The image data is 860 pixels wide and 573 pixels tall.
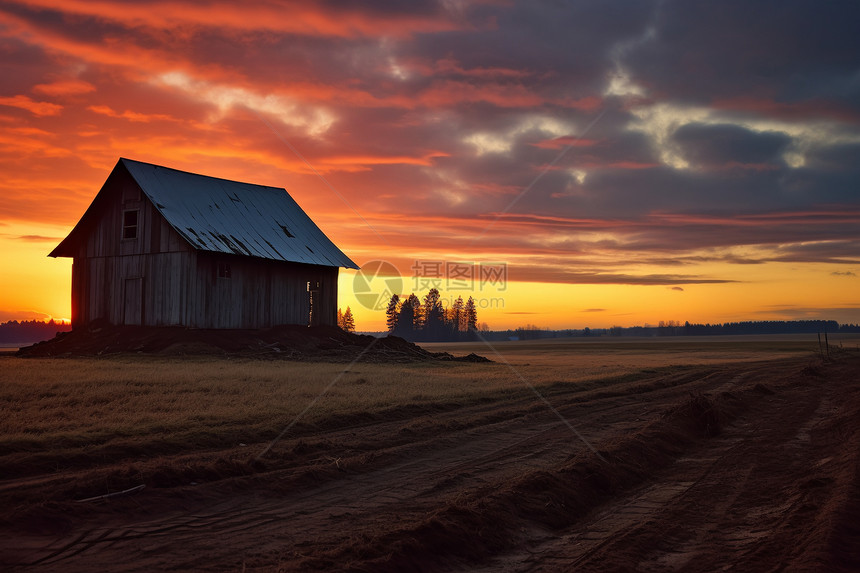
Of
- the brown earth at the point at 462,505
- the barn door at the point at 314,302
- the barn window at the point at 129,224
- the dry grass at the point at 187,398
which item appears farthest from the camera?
the barn door at the point at 314,302

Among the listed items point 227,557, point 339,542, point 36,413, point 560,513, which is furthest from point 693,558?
point 36,413

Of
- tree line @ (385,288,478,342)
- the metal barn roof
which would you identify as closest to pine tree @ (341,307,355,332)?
tree line @ (385,288,478,342)

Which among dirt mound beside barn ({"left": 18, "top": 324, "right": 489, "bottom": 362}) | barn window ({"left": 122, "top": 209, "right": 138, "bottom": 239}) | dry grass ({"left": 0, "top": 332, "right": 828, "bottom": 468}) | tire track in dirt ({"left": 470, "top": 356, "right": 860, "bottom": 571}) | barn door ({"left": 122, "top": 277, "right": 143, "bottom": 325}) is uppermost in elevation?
barn window ({"left": 122, "top": 209, "right": 138, "bottom": 239})

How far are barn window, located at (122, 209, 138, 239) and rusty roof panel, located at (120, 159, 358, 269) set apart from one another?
2.06m

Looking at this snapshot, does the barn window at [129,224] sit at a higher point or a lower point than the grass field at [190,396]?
higher

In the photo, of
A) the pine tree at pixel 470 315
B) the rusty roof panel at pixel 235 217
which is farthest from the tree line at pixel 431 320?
the rusty roof panel at pixel 235 217

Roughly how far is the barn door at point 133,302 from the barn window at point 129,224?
254cm

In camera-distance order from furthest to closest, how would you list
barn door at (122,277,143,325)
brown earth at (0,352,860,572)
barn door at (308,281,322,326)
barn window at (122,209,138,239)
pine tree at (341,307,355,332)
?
pine tree at (341,307,355,332) → barn door at (308,281,322,326) → barn window at (122,209,138,239) → barn door at (122,277,143,325) → brown earth at (0,352,860,572)

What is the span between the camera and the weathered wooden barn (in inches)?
1356

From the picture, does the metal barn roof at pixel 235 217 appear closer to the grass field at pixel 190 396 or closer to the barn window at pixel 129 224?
the barn window at pixel 129 224

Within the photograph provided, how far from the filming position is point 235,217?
38.8 meters

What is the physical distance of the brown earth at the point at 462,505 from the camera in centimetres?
644

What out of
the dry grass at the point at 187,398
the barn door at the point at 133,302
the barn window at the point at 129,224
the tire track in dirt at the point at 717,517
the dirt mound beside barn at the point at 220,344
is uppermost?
the barn window at the point at 129,224

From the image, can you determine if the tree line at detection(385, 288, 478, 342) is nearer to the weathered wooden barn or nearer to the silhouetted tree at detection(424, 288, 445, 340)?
the silhouetted tree at detection(424, 288, 445, 340)
